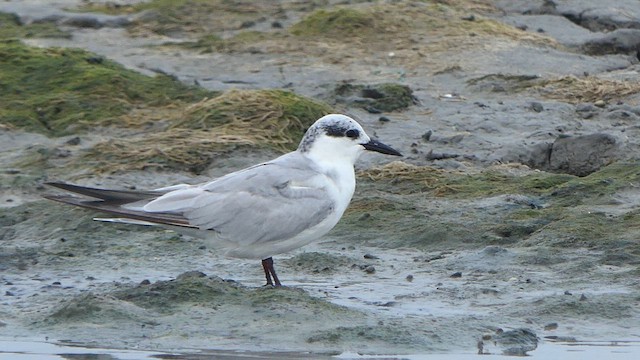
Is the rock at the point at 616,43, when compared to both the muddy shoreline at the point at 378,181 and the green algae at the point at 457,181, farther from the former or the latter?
the green algae at the point at 457,181

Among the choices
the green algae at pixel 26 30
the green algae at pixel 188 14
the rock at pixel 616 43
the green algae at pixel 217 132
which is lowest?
the green algae at pixel 26 30

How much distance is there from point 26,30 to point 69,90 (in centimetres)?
277

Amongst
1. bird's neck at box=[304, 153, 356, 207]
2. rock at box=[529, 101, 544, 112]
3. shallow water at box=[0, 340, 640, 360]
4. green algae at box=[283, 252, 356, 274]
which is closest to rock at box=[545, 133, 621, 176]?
rock at box=[529, 101, 544, 112]

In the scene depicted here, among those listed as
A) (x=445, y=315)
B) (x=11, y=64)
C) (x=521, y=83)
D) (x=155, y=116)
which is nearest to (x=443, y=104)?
(x=521, y=83)

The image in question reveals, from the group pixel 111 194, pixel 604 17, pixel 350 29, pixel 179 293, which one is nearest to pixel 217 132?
pixel 111 194

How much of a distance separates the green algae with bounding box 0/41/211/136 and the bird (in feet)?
12.9

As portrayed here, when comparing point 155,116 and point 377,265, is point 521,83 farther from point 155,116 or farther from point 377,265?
point 377,265

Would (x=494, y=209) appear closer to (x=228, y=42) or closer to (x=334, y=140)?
(x=334, y=140)

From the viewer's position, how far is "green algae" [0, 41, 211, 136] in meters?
12.2

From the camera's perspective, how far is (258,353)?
7.09 m

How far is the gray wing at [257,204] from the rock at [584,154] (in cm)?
324

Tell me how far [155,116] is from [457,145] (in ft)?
8.16

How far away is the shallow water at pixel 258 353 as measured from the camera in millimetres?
7051

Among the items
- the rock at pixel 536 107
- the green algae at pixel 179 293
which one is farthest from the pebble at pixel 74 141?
the green algae at pixel 179 293
